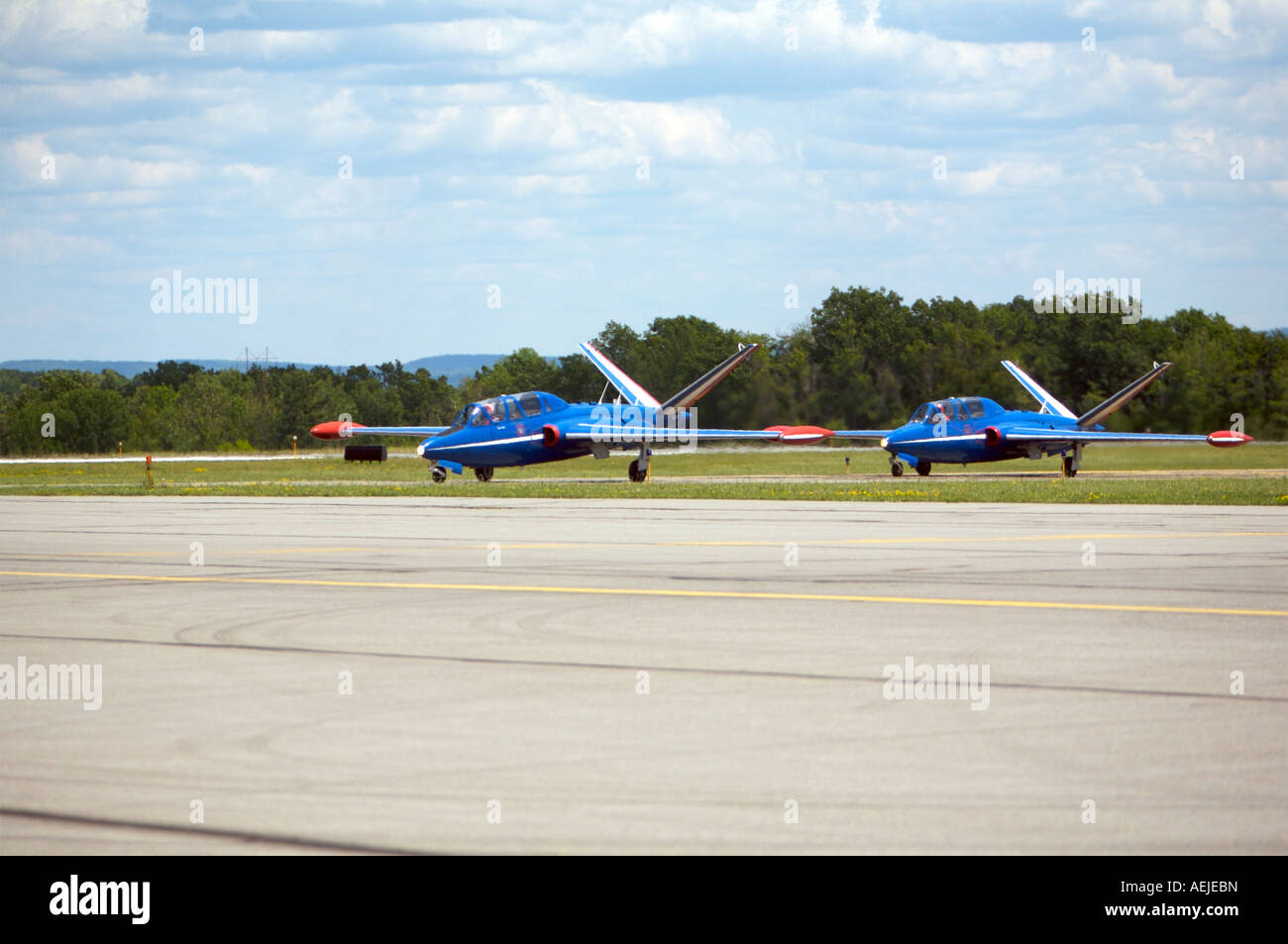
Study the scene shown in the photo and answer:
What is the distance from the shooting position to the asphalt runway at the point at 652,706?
209 inches

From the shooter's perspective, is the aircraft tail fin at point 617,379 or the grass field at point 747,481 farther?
the aircraft tail fin at point 617,379

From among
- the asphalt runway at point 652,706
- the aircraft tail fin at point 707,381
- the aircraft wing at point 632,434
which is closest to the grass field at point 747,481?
the aircraft wing at point 632,434

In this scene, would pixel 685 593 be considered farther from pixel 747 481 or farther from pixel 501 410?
pixel 501 410

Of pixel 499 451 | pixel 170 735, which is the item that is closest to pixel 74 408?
pixel 499 451

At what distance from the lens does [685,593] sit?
12430 mm

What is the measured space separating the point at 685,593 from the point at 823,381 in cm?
6334

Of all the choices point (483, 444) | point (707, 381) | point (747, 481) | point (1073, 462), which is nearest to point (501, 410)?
point (483, 444)

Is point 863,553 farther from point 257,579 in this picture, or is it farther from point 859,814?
point 859,814

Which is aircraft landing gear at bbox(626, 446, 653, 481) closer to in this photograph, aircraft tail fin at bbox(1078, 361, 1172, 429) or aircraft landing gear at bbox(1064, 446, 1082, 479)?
aircraft landing gear at bbox(1064, 446, 1082, 479)

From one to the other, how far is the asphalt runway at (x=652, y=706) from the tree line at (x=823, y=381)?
38.7 metres

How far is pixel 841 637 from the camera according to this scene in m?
9.77

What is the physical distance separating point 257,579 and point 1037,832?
1009 centimetres

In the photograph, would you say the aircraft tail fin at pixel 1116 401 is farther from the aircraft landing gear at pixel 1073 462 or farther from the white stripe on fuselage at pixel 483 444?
the white stripe on fuselage at pixel 483 444

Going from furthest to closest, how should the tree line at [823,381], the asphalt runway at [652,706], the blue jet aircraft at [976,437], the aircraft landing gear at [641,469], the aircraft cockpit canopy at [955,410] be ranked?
1. the tree line at [823,381]
2. the aircraft cockpit canopy at [955,410]
3. the blue jet aircraft at [976,437]
4. the aircraft landing gear at [641,469]
5. the asphalt runway at [652,706]
